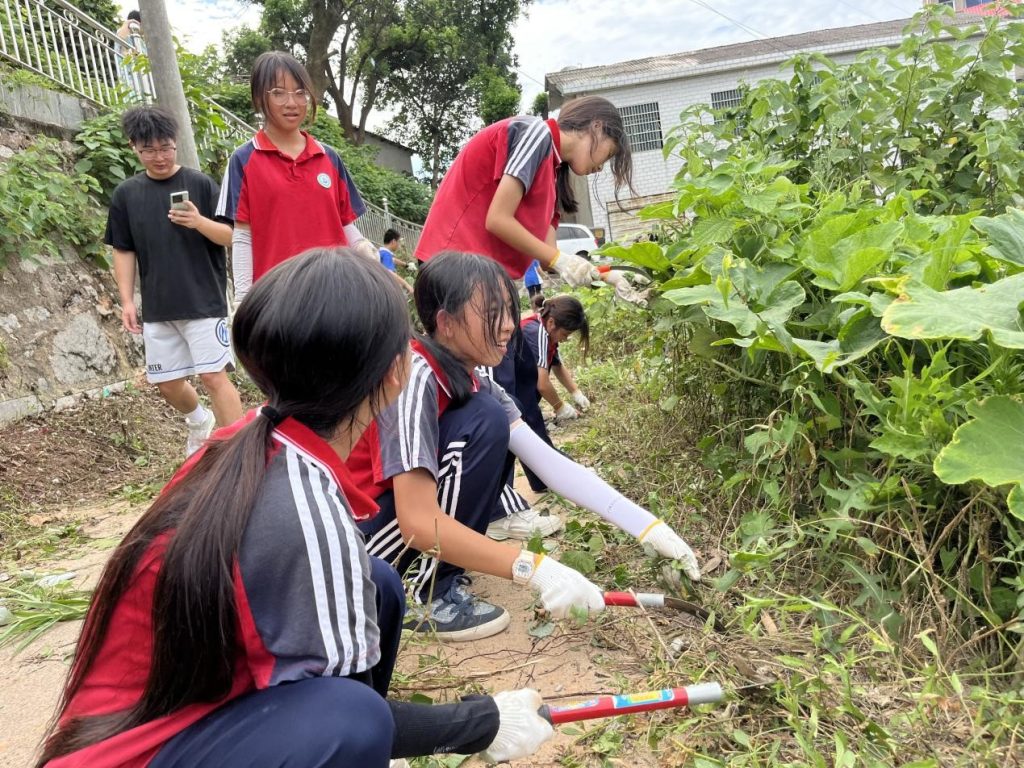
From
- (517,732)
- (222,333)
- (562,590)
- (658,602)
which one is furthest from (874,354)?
(222,333)

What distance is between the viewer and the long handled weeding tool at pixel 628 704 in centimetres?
135

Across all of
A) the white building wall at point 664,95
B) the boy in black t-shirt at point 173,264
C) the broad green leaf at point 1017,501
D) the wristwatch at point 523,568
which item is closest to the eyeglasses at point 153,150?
the boy in black t-shirt at point 173,264

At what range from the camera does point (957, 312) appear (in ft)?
4.56

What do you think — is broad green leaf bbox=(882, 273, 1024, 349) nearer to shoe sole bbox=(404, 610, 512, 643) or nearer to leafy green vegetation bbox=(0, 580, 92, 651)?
shoe sole bbox=(404, 610, 512, 643)

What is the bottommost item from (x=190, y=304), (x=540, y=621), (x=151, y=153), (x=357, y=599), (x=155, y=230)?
(x=540, y=621)

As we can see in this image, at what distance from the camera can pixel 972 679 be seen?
1.46 m

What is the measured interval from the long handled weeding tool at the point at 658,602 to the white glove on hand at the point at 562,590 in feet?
0.25

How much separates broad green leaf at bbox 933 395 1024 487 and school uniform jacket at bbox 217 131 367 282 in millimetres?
2159

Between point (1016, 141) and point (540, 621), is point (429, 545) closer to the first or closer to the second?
point (540, 621)

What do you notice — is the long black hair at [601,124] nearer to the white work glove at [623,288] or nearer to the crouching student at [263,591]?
the white work glove at [623,288]

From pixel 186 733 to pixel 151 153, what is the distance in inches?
113

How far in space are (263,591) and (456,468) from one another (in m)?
1.00

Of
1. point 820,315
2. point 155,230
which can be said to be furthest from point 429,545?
point 155,230

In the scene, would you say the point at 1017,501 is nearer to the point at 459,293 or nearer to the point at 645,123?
the point at 459,293
